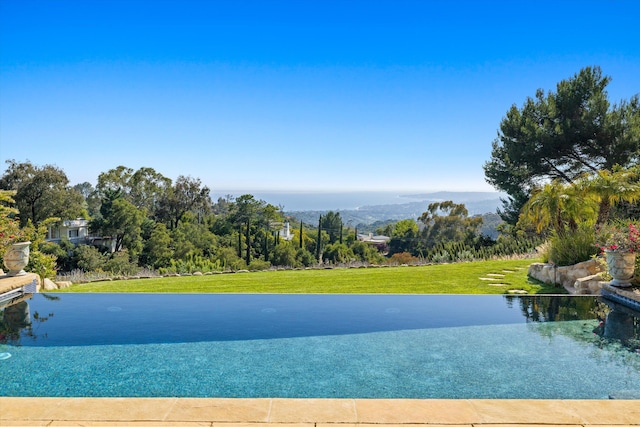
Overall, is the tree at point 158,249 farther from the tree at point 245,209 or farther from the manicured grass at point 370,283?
the manicured grass at point 370,283

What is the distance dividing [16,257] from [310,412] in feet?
24.8

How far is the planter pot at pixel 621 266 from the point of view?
261 inches

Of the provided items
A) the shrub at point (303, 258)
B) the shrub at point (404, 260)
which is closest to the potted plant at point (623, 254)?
the shrub at point (404, 260)

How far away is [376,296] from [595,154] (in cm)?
1936

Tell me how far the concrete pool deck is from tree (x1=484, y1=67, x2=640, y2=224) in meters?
21.4

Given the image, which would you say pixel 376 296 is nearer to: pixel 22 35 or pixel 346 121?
pixel 22 35

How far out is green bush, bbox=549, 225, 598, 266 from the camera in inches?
351

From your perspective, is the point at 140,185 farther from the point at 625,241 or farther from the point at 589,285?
the point at 625,241

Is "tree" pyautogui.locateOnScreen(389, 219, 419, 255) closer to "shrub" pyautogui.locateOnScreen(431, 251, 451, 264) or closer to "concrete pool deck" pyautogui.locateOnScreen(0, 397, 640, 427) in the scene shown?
"shrub" pyautogui.locateOnScreen(431, 251, 451, 264)

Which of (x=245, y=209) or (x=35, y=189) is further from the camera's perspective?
(x=245, y=209)

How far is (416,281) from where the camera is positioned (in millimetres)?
9859

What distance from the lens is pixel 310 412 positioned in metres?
2.81

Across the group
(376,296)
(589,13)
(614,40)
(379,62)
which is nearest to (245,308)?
(376,296)

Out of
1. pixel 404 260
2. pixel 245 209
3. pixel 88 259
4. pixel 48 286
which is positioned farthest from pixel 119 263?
pixel 48 286
